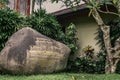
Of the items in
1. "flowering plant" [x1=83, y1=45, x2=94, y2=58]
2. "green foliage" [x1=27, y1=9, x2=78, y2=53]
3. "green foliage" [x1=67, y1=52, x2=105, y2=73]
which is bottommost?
"green foliage" [x1=67, y1=52, x2=105, y2=73]

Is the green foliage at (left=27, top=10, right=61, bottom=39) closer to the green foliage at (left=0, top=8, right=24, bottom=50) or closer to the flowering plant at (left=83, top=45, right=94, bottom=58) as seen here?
the green foliage at (left=0, top=8, right=24, bottom=50)

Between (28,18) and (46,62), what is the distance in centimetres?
296

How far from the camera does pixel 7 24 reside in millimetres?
12016

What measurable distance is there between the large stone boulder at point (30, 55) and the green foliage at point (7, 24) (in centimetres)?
128

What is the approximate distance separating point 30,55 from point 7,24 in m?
2.48

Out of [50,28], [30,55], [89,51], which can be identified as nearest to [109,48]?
[30,55]

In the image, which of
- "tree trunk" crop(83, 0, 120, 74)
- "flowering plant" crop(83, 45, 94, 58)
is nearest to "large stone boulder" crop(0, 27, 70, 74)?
"tree trunk" crop(83, 0, 120, 74)

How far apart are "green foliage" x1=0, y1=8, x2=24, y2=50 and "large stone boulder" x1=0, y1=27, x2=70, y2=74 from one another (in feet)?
4.18

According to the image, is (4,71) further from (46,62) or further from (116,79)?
(116,79)

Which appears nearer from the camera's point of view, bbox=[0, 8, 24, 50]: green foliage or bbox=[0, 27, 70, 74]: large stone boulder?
bbox=[0, 27, 70, 74]: large stone boulder

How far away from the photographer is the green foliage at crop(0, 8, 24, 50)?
39.0 ft

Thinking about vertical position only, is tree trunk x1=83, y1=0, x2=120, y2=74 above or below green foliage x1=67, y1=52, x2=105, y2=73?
above

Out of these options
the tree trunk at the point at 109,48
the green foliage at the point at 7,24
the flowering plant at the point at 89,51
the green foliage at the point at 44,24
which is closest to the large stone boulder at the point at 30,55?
the green foliage at the point at 7,24

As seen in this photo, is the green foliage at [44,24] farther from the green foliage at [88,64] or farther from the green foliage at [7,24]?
the green foliage at [88,64]
